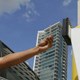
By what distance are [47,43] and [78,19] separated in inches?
151

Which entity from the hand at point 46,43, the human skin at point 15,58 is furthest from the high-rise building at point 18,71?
the human skin at point 15,58

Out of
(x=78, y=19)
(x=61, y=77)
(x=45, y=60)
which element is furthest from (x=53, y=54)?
(x=78, y=19)

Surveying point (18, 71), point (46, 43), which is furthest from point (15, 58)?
point (18, 71)

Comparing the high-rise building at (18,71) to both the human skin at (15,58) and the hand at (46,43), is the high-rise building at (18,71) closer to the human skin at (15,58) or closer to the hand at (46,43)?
the hand at (46,43)

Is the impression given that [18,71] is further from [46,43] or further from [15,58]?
[15,58]

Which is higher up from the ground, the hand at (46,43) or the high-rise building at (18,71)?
the high-rise building at (18,71)

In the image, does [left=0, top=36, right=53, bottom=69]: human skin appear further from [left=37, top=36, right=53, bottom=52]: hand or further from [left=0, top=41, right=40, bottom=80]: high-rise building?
[left=0, top=41, right=40, bottom=80]: high-rise building

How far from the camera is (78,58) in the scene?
4922 mm

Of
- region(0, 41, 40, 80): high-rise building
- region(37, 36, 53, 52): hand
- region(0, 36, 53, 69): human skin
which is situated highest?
region(0, 41, 40, 80): high-rise building

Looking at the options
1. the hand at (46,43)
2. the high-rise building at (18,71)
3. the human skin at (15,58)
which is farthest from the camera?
the high-rise building at (18,71)

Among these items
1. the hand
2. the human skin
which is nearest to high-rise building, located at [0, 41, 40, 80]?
the hand

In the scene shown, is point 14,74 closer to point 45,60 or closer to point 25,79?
point 25,79

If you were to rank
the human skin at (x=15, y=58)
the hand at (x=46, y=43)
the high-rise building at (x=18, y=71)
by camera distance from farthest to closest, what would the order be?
1. the high-rise building at (x=18, y=71)
2. the hand at (x=46, y=43)
3. the human skin at (x=15, y=58)

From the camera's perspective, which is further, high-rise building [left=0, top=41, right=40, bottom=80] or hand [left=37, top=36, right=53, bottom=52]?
high-rise building [left=0, top=41, right=40, bottom=80]
